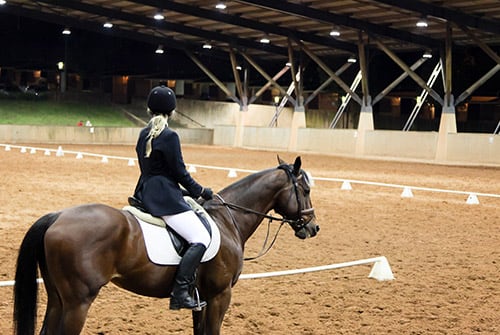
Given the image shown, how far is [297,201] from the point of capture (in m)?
5.13

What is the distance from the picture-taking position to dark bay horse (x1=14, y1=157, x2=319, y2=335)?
13.1 feet

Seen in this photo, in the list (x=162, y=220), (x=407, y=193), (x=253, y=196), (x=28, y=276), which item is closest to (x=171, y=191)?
(x=162, y=220)

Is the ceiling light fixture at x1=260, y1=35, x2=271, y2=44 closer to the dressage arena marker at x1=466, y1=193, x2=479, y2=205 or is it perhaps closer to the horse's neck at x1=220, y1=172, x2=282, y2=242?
the dressage arena marker at x1=466, y1=193, x2=479, y2=205

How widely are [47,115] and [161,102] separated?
1759 inches

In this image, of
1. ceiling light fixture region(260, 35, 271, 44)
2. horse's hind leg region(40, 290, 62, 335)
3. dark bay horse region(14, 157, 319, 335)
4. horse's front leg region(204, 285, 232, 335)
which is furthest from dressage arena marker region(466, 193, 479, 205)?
ceiling light fixture region(260, 35, 271, 44)

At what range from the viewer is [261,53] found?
46000 millimetres

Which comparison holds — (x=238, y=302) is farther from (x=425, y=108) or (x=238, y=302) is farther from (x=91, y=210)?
(x=425, y=108)

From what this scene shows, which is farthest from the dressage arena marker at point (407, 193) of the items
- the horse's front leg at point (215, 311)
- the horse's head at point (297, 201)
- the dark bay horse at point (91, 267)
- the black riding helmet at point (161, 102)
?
the black riding helmet at point (161, 102)

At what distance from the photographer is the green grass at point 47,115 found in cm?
4516

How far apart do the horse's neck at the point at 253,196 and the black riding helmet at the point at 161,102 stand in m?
0.89

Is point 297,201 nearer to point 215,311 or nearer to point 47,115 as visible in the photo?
point 215,311

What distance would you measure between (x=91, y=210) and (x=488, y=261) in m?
6.35

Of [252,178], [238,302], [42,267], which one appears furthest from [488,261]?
[42,267]

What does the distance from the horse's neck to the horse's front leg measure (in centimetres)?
57
